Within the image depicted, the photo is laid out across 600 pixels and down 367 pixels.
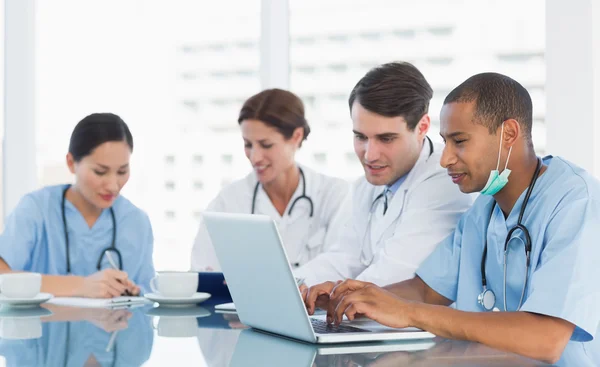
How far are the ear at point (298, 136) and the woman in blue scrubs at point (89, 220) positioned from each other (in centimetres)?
66

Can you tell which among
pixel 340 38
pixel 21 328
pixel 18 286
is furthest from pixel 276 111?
pixel 340 38

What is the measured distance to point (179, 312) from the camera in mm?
1837

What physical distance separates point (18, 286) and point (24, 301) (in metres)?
0.04

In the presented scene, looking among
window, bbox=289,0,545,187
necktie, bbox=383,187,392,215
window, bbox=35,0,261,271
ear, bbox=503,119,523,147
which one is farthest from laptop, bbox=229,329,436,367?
window, bbox=289,0,545,187

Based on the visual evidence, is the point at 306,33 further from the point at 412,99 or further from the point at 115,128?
the point at 412,99

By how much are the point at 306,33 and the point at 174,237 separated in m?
2.39

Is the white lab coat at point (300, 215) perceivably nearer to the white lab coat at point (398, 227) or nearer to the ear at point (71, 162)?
the white lab coat at point (398, 227)

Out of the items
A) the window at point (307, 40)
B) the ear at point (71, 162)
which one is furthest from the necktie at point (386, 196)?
the window at point (307, 40)

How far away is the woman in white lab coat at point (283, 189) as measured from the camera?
2.97 metres

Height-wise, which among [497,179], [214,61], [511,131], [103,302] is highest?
[214,61]

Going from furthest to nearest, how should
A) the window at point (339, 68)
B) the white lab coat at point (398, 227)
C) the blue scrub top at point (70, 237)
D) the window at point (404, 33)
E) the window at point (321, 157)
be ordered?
the window at point (339, 68)
the window at point (404, 33)
the window at point (321, 157)
the blue scrub top at point (70, 237)
the white lab coat at point (398, 227)

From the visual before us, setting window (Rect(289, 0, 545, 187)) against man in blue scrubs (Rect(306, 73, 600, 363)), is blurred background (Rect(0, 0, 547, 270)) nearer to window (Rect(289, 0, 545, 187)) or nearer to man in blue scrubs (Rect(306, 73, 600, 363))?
window (Rect(289, 0, 545, 187))

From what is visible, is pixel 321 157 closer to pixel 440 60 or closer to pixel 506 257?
pixel 440 60

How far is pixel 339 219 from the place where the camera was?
2986 mm
